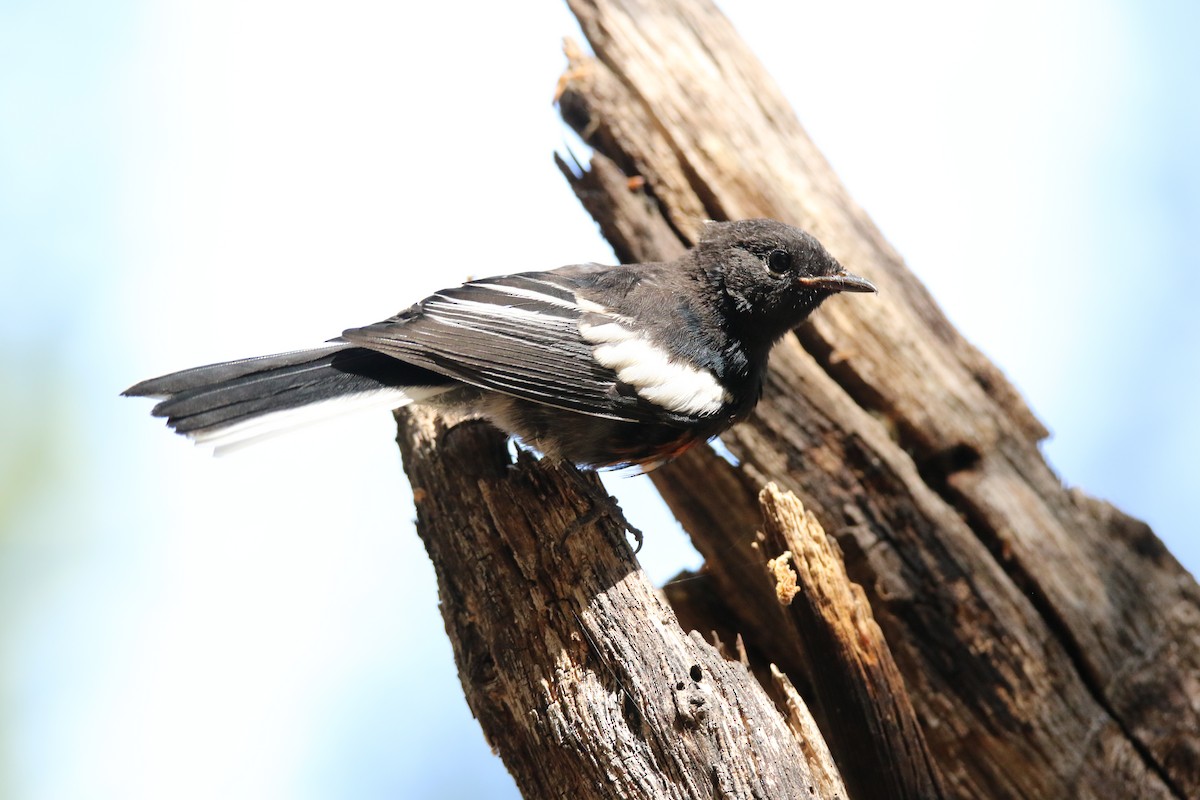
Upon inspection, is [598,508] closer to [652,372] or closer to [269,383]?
[652,372]

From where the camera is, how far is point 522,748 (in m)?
2.52

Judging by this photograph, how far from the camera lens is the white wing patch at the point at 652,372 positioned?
118 inches

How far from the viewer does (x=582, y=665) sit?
2.49 m

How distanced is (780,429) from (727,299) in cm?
68

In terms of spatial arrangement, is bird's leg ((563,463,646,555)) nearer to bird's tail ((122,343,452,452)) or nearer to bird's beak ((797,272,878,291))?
bird's tail ((122,343,452,452))

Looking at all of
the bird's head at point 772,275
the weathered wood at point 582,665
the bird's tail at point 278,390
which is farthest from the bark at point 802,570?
the bird's head at point 772,275

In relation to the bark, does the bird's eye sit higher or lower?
higher

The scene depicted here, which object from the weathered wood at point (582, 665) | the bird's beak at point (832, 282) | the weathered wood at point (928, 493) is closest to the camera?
the weathered wood at point (582, 665)

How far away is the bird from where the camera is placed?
283cm

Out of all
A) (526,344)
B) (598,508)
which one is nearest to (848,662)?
(598,508)

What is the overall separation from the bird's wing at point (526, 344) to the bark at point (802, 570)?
269mm

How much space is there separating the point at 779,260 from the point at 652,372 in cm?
Answer: 58

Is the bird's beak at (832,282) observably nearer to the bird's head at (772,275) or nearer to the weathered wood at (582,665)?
the bird's head at (772,275)

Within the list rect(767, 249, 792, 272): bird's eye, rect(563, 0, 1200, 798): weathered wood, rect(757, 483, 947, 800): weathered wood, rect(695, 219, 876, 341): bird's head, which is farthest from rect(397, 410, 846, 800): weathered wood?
rect(563, 0, 1200, 798): weathered wood
